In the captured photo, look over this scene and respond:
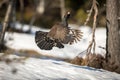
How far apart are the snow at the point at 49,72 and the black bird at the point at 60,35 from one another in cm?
52

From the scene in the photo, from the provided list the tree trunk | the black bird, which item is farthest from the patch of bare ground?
the black bird

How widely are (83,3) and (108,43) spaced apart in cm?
2716

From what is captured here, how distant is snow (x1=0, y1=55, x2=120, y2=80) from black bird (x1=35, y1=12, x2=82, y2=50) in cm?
52

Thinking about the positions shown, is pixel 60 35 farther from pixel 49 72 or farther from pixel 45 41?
pixel 49 72

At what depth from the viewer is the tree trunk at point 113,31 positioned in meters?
13.2

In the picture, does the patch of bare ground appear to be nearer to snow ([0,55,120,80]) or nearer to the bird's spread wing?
snow ([0,55,120,80])

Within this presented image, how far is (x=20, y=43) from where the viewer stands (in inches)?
1037

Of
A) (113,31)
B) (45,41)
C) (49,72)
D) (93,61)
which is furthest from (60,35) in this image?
(93,61)

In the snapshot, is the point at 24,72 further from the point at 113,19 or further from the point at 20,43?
the point at 20,43

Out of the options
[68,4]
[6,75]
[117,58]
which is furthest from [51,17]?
[6,75]

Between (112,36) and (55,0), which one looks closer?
(112,36)

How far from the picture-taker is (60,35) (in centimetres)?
1239

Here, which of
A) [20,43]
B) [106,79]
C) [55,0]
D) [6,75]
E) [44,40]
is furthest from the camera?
[55,0]

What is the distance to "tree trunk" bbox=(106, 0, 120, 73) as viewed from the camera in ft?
43.2
